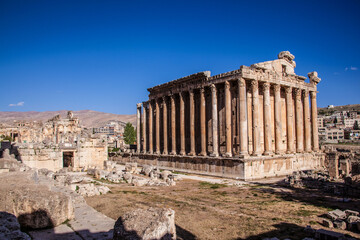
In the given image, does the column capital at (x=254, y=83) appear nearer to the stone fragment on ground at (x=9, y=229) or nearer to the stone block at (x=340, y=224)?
the stone block at (x=340, y=224)

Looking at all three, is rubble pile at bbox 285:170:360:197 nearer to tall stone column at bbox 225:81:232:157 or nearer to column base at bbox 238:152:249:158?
column base at bbox 238:152:249:158

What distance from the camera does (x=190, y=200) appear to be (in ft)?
53.8

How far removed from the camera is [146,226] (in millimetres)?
Result: 6559

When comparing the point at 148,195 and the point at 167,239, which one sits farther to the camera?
the point at 148,195

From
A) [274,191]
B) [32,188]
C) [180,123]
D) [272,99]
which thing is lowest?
[274,191]

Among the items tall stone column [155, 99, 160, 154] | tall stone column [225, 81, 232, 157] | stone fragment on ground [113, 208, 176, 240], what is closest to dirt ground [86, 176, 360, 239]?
stone fragment on ground [113, 208, 176, 240]

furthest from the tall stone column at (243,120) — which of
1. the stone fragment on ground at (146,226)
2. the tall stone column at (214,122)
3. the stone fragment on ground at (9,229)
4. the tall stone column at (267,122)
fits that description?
the stone fragment on ground at (9,229)

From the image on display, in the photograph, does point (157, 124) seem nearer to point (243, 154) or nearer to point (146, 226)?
point (243, 154)

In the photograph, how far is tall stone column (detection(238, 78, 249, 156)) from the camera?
25.7m

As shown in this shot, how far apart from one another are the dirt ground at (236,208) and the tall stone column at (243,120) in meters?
4.82

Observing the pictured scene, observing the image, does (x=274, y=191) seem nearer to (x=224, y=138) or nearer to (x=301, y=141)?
(x=224, y=138)

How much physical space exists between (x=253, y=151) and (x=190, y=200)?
12.8m

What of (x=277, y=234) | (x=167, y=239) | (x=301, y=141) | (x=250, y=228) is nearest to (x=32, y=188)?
(x=167, y=239)

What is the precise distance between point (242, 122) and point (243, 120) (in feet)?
0.71
